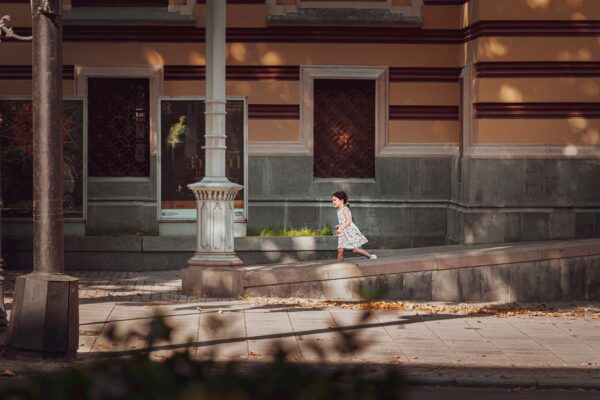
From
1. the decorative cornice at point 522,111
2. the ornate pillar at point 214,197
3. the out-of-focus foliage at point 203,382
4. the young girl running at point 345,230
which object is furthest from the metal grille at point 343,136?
the out-of-focus foliage at point 203,382

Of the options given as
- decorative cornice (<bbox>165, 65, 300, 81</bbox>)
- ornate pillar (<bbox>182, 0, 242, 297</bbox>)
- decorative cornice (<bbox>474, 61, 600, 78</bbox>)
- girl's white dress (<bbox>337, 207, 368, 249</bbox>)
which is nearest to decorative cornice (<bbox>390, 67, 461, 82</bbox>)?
decorative cornice (<bbox>474, 61, 600, 78</bbox>)

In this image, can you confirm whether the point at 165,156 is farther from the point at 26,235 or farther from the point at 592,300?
the point at 592,300

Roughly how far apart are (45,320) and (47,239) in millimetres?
763

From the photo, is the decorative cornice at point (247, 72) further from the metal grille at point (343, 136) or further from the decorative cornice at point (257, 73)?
the metal grille at point (343, 136)

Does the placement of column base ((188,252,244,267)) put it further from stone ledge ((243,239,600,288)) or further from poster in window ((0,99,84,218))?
poster in window ((0,99,84,218))

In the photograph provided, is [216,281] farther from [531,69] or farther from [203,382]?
[203,382]

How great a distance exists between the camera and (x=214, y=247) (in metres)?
17.1

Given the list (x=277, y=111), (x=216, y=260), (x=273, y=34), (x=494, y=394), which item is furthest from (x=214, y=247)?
(x=494, y=394)

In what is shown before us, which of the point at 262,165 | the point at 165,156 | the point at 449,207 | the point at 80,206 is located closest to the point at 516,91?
the point at 449,207

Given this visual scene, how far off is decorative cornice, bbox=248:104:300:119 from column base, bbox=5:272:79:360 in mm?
10264

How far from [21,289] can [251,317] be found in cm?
365

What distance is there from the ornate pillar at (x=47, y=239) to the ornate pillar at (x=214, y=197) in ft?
15.9

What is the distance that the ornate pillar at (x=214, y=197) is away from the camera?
17.0 m

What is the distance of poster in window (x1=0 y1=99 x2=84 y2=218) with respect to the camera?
2112cm
